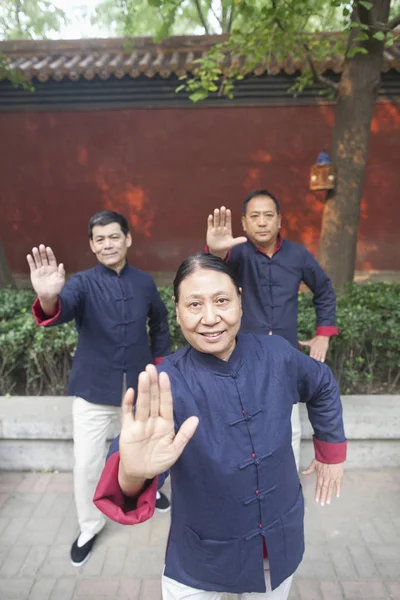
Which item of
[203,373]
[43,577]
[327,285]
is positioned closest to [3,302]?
[43,577]

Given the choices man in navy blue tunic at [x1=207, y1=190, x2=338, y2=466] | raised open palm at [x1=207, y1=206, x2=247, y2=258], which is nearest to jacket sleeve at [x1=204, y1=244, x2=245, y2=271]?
man in navy blue tunic at [x1=207, y1=190, x2=338, y2=466]

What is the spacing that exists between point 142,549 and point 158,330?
1.37 metres

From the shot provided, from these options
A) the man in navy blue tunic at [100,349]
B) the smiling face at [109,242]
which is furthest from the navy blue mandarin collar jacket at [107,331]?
the smiling face at [109,242]

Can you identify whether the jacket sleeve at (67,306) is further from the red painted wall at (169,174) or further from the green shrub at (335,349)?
the red painted wall at (169,174)

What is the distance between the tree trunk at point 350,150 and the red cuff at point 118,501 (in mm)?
4239

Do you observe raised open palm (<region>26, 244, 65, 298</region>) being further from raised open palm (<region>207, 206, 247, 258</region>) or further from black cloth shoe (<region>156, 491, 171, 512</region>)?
black cloth shoe (<region>156, 491, 171, 512</region>)

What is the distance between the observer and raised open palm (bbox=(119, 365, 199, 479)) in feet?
4.18

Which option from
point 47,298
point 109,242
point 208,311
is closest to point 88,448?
point 47,298

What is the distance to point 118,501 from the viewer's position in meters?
1.36

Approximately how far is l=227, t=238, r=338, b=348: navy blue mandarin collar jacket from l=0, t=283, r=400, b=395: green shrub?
120cm

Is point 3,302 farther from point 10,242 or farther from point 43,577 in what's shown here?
point 10,242

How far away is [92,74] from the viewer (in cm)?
761

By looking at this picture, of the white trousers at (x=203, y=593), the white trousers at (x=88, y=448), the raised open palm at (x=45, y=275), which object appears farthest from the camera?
the white trousers at (x=88, y=448)

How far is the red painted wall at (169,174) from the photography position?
8.24 m
